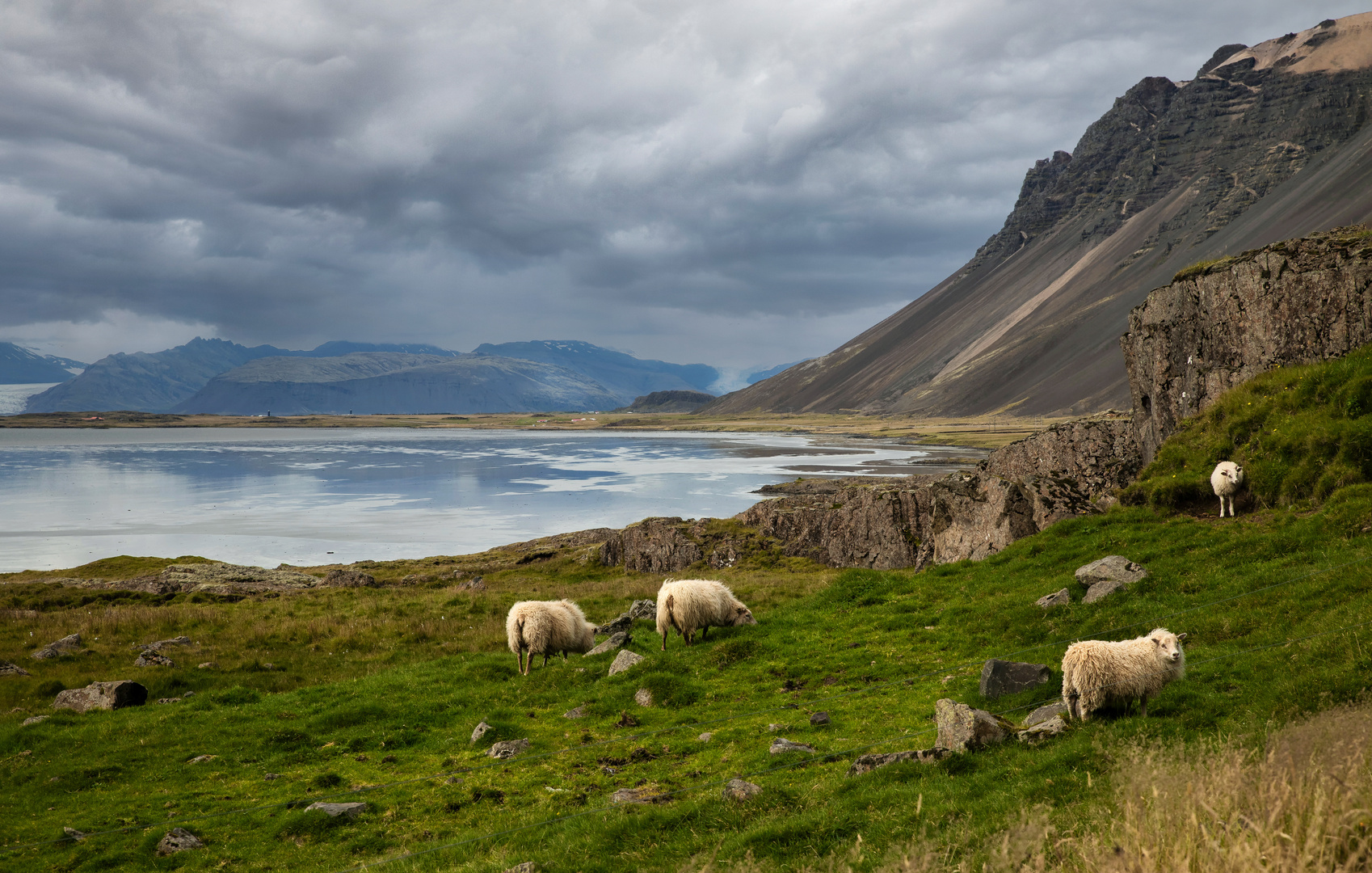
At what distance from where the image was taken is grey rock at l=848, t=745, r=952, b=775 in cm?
1036

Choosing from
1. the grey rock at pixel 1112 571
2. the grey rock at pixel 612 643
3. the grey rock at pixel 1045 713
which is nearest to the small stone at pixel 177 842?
the grey rock at pixel 612 643

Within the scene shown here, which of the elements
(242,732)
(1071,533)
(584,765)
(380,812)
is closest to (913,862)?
(584,765)

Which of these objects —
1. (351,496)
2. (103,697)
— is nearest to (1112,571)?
(103,697)

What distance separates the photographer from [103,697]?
18859mm

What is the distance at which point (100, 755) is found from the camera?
1543 centimetres

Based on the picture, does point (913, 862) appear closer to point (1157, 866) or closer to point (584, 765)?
point (1157, 866)

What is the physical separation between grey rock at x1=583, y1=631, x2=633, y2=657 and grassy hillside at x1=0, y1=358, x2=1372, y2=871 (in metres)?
0.44

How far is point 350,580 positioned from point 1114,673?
138 ft

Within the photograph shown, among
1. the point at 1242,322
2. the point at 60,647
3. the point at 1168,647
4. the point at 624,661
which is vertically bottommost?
the point at 60,647

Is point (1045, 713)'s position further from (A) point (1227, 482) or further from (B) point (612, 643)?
(A) point (1227, 482)

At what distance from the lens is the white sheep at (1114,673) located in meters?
10.8

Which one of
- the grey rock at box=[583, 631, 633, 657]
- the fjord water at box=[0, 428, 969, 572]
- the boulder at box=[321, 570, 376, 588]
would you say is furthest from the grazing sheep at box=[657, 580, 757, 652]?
the fjord water at box=[0, 428, 969, 572]

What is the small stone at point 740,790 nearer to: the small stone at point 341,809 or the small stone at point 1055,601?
the small stone at point 341,809

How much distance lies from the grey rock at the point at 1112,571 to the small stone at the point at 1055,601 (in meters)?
0.76
